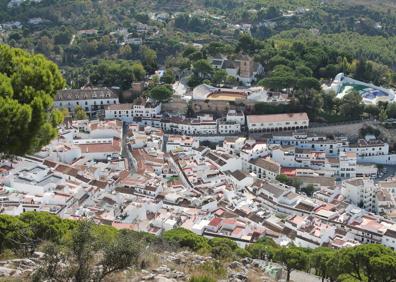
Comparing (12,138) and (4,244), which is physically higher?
(12,138)

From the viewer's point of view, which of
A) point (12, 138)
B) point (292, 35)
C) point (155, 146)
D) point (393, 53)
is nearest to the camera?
point (12, 138)

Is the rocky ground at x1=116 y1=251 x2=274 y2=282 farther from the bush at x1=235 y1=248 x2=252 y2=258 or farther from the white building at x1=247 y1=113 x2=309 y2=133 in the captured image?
the white building at x1=247 y1=113 x2=309 y2=133

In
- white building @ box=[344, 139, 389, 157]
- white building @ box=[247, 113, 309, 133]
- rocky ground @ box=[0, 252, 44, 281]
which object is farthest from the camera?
white building @ box=[247, 113, 309, 133]

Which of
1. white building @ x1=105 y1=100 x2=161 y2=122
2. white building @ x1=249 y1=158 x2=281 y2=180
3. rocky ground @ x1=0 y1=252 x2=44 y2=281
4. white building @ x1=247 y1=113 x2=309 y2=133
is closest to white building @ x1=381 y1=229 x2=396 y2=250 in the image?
white building @ x1=249 y1=158 x2=281 y2=180

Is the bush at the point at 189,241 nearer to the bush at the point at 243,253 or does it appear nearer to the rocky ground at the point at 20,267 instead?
the bush at the point at 243,253

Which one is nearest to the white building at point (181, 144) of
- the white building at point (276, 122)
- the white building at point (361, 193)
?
the white building at point (276, 122)

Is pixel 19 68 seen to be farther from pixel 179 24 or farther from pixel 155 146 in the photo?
pixel 179 24

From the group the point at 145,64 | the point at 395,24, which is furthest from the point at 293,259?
the point at 395,24
